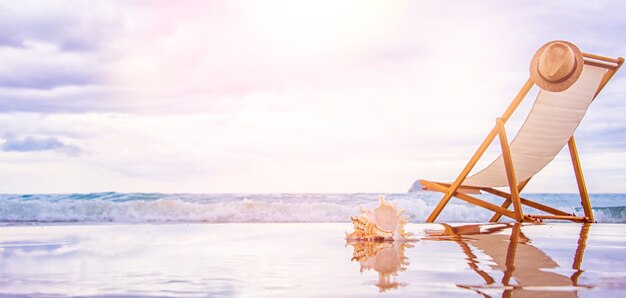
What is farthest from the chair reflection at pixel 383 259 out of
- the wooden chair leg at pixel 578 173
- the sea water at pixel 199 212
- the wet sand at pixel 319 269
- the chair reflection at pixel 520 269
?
the sea water at pixel 199 212

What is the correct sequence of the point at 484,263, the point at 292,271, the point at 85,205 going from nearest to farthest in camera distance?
the point at 292,271 → the point at 484,263 → the point at 85,205

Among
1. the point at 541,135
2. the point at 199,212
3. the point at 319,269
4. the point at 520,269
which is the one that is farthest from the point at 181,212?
the point at 520,269

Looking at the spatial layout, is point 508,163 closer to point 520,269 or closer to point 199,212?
point 520,269

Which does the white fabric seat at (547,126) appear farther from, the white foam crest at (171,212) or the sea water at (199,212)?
the white foam crest at (171,212)

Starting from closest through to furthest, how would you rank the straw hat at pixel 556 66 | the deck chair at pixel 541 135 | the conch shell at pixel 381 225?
the conch shell at pixel 381 225, the straw hat at pixel 556 66, the deck chair at pixel 541 135

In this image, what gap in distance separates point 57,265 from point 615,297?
2.38 meters

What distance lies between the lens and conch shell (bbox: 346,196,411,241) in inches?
160

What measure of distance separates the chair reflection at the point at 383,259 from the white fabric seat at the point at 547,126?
2.45m

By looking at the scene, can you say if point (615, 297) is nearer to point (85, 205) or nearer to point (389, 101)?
point (389, 101)

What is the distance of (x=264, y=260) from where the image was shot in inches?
121

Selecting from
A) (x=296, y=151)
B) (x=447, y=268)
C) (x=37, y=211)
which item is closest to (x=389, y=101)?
(x=296, y=151)

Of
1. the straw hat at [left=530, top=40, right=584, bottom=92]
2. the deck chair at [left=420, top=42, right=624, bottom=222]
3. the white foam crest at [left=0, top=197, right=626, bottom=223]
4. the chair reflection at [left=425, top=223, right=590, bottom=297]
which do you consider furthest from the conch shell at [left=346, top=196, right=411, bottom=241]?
the white foam crest at [left=0, top=197, right=626, bottom=223]

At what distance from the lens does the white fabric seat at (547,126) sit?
5758mm

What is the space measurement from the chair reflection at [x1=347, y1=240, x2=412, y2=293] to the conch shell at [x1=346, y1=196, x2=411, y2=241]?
0.04m
